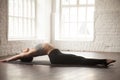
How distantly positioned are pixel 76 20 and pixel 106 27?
1.33 meters

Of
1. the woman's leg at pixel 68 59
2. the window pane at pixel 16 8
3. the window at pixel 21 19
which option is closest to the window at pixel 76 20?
the window at pixel 21 19

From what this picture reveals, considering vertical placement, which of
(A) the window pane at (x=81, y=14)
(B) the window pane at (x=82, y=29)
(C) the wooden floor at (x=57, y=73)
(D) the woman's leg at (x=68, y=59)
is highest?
(A) the window pane at (x=81, y=14)

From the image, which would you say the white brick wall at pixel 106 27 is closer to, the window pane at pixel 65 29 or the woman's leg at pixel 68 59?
the window pane at pixel 65 29

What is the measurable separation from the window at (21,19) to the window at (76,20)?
1555 millimetres

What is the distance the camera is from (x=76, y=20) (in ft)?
Result: 38.8

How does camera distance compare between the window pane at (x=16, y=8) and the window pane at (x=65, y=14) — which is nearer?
the window pane at (x=16, y=8)

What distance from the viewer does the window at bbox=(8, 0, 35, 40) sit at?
9125 millimetres

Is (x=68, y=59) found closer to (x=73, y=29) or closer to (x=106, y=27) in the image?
(x=106, y=27)

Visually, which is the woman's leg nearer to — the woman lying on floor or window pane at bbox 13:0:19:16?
the woman lying on floor

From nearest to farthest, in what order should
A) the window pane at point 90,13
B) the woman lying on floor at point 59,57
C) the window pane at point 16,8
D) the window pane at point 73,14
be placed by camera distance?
the woman lying on floor at point 59,57
the window pane at point 16,8
the window pane at point 90,13
the window pane at point 73,14

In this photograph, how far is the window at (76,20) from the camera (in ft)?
38.2

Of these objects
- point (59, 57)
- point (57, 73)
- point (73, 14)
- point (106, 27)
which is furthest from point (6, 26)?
point (106, 27)

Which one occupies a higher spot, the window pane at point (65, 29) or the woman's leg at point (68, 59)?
the window pane at point (65, 29)

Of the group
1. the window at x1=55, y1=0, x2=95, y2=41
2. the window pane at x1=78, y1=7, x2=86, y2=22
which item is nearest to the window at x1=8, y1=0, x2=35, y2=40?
the window at x1=55, y1=0, x2=95, y2=41
